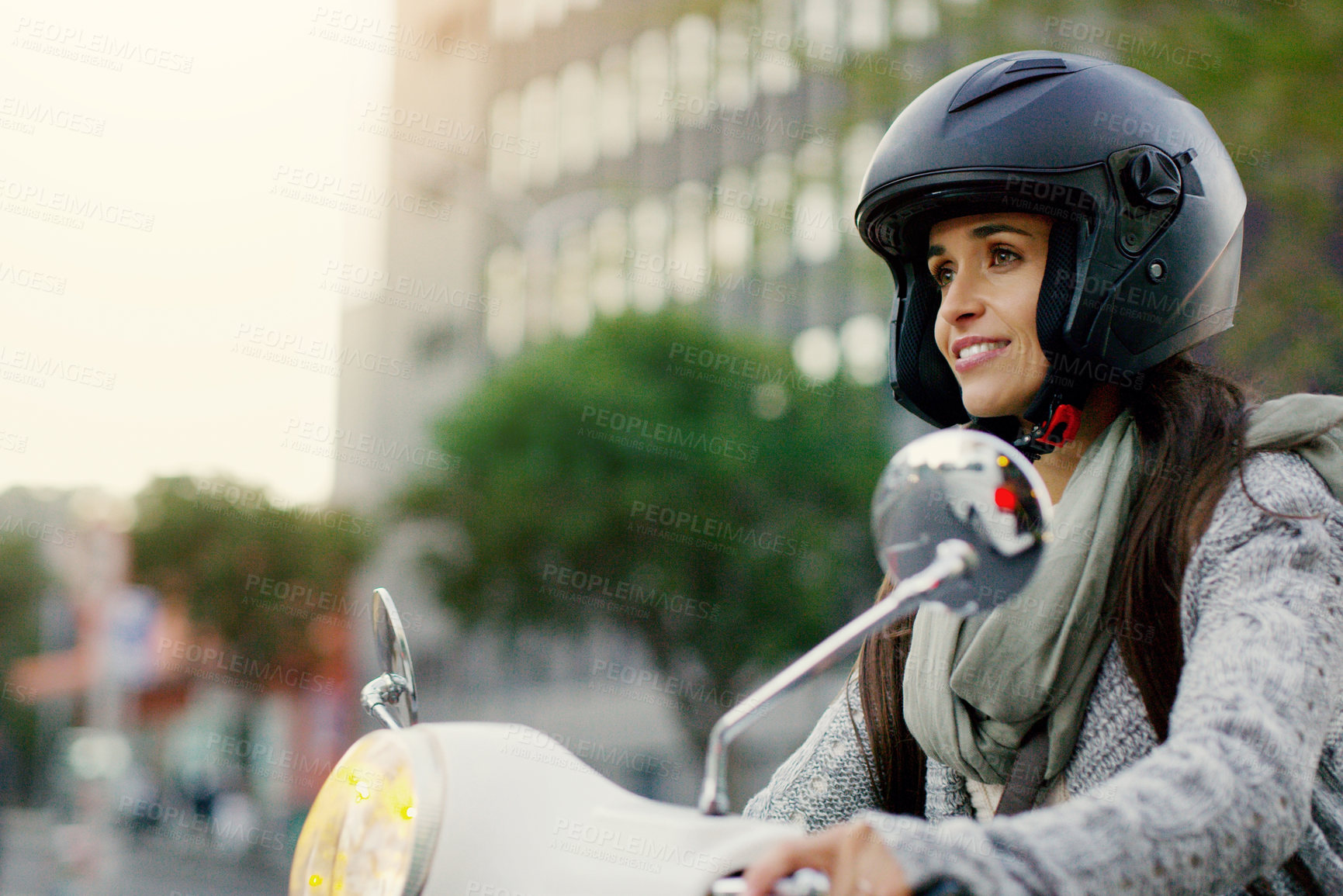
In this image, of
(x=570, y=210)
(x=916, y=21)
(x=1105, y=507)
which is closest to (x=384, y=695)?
(x=1105, y=507)

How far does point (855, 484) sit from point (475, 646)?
16.5 metres

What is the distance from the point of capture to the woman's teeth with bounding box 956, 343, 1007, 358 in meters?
2.04

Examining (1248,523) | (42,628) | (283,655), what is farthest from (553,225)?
(42,628)

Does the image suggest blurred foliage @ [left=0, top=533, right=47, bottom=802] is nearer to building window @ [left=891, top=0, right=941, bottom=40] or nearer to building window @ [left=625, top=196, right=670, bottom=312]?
building window @ [left=625, top=196, right=670, bottom=312]

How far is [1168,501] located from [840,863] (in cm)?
95

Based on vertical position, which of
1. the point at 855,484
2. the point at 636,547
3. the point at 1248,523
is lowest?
the point at 636,547

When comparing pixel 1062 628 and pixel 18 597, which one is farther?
pixel 18 597

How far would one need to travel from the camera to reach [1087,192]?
194 centimetres

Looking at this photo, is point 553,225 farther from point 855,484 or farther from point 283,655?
point 283,655

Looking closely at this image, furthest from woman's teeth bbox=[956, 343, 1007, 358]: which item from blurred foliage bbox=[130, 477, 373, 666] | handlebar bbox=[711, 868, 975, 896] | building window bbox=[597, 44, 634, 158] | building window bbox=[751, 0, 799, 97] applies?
building window bbox=[597, 44, 634, 158]

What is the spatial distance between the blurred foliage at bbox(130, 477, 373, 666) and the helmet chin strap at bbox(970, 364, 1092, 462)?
33.7 m

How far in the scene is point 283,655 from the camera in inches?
1458

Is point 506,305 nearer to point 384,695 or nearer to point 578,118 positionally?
point 578,118

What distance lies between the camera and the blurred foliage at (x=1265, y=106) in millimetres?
5234
